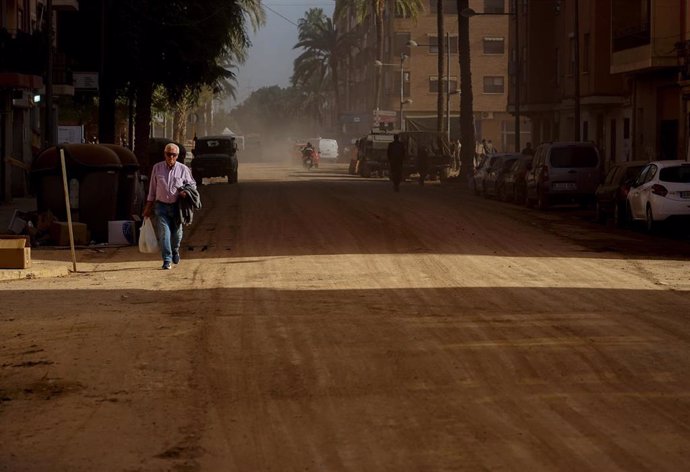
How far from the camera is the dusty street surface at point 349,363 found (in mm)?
7895

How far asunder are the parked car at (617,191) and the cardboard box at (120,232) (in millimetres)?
11312

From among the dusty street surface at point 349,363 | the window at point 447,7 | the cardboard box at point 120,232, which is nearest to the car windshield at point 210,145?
the cardboard box at point 120,232

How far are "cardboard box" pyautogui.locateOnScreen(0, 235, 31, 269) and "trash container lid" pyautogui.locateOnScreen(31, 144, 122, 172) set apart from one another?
6.24 meters

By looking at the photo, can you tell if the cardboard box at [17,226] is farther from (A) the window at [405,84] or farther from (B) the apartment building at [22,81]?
(A) the window at [405,84]

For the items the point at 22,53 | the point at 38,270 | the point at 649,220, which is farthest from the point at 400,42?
the point at 38,270

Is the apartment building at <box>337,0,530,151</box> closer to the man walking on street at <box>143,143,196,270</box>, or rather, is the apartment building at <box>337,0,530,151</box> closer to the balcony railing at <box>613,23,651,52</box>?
the balcony railing at <box>613,23,651,52</box>

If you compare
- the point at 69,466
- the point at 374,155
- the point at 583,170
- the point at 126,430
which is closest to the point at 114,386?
the point at 126,430

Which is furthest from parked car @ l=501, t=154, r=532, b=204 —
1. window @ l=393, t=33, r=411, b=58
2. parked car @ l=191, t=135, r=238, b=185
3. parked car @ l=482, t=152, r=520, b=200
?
window @ l=393, t=33, r=411, b=58

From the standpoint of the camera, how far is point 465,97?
58.7 m

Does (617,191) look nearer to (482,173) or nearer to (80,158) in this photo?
(80,158)

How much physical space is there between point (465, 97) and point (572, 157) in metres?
22.3

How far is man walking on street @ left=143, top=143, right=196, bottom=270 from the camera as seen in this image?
65.2 feet

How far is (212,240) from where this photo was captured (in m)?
25.3

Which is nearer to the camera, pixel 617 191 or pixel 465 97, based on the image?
pixel 617 191
